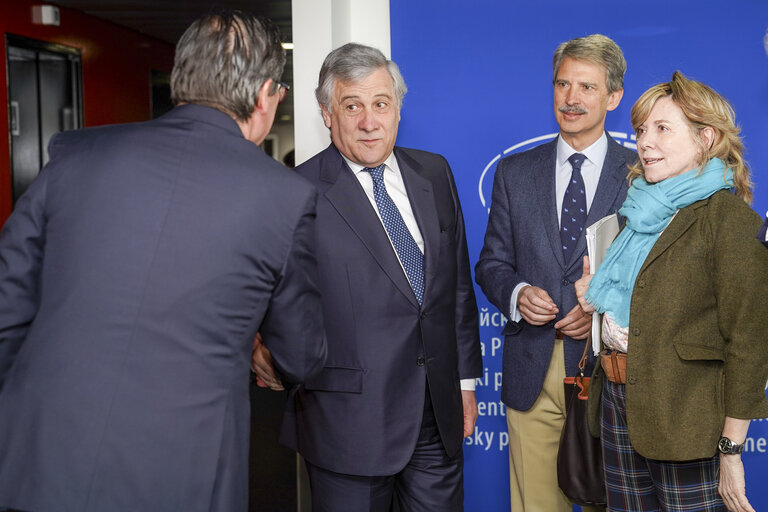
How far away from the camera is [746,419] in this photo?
6.57 ft

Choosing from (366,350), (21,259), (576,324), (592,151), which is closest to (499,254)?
(576,324)

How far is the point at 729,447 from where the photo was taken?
2.01 m

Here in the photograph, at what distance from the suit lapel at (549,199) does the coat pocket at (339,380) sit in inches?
34.1

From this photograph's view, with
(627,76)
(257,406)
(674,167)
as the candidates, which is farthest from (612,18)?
(257,406)

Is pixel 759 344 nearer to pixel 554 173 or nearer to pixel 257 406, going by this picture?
pixel 554 173

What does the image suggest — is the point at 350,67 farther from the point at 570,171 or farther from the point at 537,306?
the point at 537,306

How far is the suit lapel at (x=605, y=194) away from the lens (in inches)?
107

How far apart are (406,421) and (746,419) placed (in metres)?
0.97

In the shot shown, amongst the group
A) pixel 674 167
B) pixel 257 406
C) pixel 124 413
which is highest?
pixel 674 167

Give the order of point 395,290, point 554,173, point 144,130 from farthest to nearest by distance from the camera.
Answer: point 554,173, point 395,290, point 144,130

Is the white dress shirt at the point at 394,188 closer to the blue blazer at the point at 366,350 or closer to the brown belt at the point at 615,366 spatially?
the blue blazer at the point at 366,350

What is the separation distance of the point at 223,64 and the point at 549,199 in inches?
58.0

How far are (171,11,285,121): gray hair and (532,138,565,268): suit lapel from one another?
1.36 metres

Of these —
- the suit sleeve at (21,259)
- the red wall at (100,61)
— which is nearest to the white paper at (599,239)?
the suit sleeve at (21,259)
